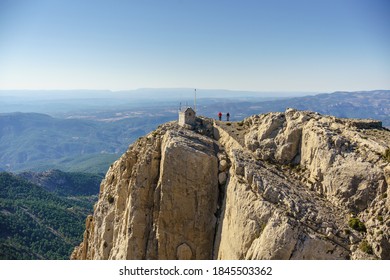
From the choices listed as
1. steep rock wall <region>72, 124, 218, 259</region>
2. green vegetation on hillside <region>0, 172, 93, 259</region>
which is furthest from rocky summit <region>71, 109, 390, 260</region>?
green vegetation on hillside <region>0, 172, 93, 259</region>

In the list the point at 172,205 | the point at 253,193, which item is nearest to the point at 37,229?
the point at 172,205

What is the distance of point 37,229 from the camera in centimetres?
16025

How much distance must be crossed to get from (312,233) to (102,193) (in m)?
29.8

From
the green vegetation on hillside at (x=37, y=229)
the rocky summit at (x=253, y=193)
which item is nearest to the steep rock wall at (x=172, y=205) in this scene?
the rocky summit at (x=253, y=193)

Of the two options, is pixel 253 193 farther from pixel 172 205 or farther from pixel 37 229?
pixel 37 229

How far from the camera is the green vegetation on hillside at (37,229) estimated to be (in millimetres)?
136000

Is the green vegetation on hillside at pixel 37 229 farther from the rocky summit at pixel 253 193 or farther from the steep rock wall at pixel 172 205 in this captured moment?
the steep rock wall at pixel 172 205

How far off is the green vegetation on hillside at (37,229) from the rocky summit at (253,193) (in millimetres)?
86251

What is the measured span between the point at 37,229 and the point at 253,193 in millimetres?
147502

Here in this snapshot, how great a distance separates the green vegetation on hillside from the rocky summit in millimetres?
86251

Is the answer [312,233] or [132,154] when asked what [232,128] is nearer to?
[132,154]

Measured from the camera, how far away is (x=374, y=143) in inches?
1492

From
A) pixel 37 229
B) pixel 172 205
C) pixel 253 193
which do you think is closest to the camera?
pixel 253 193

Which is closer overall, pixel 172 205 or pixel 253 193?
pixel 253 193
